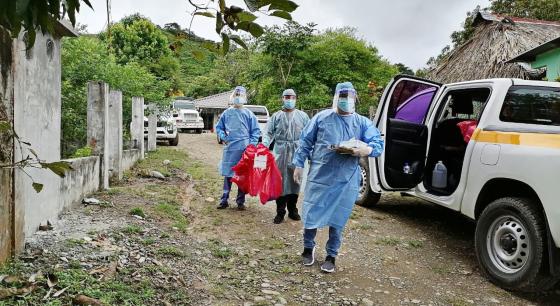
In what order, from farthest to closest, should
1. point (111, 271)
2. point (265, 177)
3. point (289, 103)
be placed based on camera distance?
point (289, 103)
point (265, 177)
point (111, 271)

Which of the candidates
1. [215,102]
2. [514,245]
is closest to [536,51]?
[514,245]

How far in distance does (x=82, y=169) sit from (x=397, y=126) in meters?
3.98

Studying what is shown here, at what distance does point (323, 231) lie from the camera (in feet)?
18.7

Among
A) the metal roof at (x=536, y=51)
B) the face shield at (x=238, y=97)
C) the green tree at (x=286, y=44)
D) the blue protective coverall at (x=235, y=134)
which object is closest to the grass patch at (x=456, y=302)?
the blue protective coverall at (x=235, y=134)

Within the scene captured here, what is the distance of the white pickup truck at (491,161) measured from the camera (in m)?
3.65

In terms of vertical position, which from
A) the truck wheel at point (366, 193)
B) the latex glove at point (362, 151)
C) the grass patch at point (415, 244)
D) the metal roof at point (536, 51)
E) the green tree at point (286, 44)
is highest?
the green tree at point (286, 44)

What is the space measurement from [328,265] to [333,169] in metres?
0.89

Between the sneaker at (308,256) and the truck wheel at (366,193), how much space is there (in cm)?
243

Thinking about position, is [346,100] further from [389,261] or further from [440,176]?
[440,176]

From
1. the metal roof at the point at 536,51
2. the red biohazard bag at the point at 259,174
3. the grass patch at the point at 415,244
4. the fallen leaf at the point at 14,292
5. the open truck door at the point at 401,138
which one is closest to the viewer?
the fallen leaf at the point at 14,292

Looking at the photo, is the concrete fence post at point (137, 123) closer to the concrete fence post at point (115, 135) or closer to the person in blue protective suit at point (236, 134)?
the concrete fence post at point (115, 135)

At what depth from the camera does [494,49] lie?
1252cm

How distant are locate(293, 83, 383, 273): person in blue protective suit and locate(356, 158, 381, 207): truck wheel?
7.70 feet

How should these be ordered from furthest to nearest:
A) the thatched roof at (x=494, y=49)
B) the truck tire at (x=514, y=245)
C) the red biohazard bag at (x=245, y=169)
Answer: the thatched roof at (x=494, y=49) < the red biohazard bag at (x=245, y=169) < the truck tire at (x=514, y=245)
